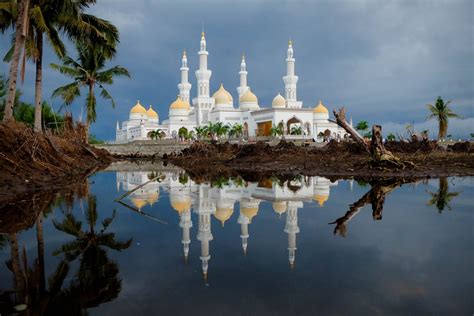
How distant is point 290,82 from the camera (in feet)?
199

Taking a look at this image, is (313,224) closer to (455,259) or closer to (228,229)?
(228,229)

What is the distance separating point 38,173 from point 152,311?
9158 mm

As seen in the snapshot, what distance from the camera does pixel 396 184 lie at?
9.70 meters

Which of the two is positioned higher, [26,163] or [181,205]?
[26,163]

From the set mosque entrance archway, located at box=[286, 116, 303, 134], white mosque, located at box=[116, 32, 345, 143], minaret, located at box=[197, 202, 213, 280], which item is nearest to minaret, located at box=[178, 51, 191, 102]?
white mosque, located at box=[116, 32, 345, 143]

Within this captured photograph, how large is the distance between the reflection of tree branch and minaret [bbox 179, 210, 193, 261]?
1.70 meters

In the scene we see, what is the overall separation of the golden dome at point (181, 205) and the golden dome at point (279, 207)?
1.38m

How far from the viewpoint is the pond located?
2.63 metres

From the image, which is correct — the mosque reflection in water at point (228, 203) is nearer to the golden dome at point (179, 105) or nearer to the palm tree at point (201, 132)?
the palm tree at point (201, 132)

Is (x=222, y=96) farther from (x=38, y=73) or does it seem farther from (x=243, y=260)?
(x=243, y=260)

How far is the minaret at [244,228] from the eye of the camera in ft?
13.8

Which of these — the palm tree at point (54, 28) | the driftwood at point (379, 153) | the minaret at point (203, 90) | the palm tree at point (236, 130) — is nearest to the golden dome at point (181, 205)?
the driftwood at point (379, 153)

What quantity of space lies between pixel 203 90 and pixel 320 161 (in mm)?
46146

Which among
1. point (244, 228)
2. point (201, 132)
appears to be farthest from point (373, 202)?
point (201, 132)
